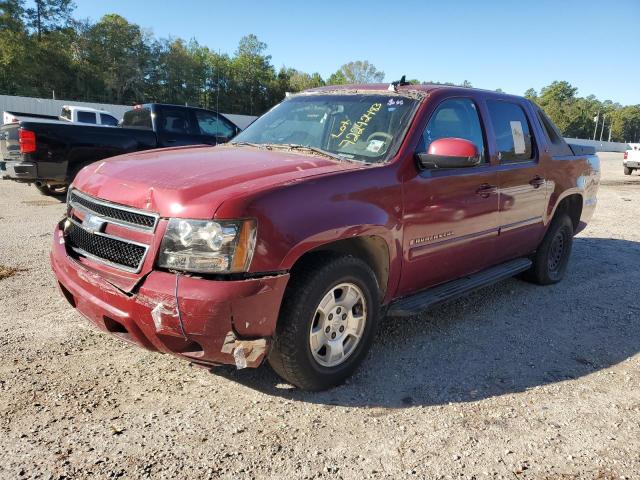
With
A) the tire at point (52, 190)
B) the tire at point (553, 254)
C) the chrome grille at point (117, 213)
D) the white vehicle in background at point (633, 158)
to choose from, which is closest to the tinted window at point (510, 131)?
the tire at point (553, 254)

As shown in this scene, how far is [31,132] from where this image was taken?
7.45 m

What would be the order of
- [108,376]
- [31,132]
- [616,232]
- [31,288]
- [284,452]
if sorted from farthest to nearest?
[616,232]
[31,132]
[31,288]
[108,376]
[284,452]

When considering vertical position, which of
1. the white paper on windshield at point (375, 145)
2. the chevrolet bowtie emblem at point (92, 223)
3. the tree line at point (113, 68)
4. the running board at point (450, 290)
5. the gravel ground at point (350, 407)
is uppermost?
the tree line at point (113, 68)

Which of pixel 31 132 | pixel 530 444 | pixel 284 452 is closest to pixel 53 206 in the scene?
pixel 31 132

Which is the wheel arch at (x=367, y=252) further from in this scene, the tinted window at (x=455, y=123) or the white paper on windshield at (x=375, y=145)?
the tinted window at (x=455, y=123)

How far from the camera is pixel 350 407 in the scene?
9.73 ft

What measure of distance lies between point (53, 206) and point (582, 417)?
8.59m

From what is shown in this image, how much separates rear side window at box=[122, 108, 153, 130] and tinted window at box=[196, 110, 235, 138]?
0.94m

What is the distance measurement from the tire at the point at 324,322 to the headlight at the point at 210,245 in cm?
40

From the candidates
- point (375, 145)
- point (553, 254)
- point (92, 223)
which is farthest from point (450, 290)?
point (92, 223)

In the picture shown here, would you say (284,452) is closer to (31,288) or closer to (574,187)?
(31,288)

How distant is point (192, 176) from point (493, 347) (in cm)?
262

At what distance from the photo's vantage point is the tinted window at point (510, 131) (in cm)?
436

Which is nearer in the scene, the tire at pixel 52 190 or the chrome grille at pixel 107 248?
the chrome grille at pixel 107 248
